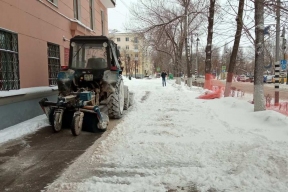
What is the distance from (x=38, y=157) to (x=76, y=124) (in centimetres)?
156

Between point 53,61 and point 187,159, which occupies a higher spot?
point 53,61

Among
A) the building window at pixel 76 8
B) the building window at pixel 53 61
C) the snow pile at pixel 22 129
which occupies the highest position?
the building window at pixel 76 8

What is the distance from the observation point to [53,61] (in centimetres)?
1187

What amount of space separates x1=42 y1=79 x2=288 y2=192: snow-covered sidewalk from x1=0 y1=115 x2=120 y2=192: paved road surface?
0.89ft

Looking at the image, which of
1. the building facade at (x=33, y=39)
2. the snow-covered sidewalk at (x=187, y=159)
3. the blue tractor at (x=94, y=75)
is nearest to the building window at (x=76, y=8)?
the building facade at (x=33, y=39)

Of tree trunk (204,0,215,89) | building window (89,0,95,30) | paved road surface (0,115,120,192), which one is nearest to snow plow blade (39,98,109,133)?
paved road surface (0,115,120,192)

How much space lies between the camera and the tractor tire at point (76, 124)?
6793 mm

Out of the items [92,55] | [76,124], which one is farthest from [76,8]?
[76,124]

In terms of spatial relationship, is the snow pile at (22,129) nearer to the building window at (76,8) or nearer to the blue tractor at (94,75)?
the blue tractor at (94,75)

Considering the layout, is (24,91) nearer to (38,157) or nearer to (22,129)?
(22,129)

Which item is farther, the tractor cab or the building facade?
the tractor cab

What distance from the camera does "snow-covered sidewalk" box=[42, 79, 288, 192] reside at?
397 cm

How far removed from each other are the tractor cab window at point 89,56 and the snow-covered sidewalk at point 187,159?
89.3 inches

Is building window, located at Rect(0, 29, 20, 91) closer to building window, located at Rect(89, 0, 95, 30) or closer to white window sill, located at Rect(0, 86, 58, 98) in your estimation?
white window sill, located at Rect(0, 86, 58, 98)
